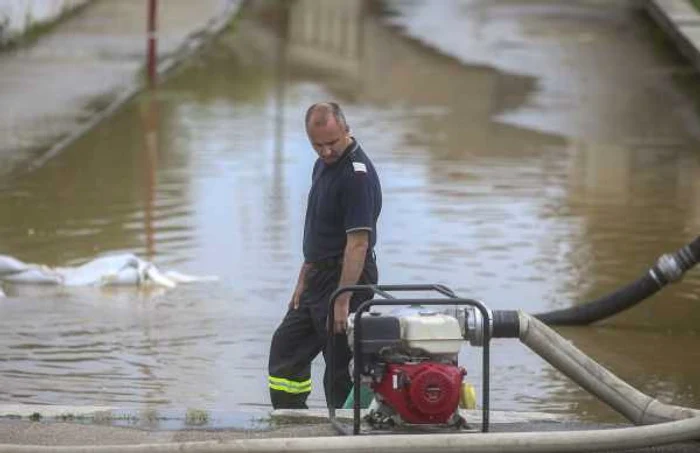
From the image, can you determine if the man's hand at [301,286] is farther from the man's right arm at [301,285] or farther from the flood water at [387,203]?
the flood water at [387,203]

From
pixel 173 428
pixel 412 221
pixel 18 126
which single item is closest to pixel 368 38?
pixel 18 126

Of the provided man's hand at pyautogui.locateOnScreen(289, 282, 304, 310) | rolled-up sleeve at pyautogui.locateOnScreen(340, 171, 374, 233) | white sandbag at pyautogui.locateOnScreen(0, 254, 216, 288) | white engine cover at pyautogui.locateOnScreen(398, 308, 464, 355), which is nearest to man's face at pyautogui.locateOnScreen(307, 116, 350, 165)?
rolled-up sleeve at pyautogui.locateOnScreen(340, 171, 374, 233)

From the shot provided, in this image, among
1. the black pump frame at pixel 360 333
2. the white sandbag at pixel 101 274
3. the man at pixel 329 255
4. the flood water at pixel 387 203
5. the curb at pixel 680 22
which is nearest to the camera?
the black pump frame at pixel 360 333

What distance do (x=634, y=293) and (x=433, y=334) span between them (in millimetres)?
3670

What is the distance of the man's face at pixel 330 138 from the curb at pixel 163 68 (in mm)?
7636

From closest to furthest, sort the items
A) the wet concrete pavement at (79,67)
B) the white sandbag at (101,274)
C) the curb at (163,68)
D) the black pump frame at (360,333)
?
the black pump frame at (360,333) → the white sandbag at (101,274) → the curb at (163,68) → the wet concrete pavement at (79,67)

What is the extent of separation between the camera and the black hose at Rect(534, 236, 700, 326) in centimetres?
1006

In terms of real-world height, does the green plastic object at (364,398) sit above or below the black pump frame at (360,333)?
below

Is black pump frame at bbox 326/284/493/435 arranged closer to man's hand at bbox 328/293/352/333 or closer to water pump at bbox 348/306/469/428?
water pump at bbox 348/306/469/428

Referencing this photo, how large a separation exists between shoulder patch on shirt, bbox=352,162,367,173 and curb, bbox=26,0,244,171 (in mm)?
7655

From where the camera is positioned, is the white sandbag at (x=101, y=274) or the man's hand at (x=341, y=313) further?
the white sandbag at (x=101, y=274)

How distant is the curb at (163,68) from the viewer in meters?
15.8

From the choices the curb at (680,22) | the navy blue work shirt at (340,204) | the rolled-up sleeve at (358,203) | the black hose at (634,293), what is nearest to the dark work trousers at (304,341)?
the navy blue work shirt at (340,204)

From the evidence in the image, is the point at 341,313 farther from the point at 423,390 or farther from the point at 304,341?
the point at 423,390
